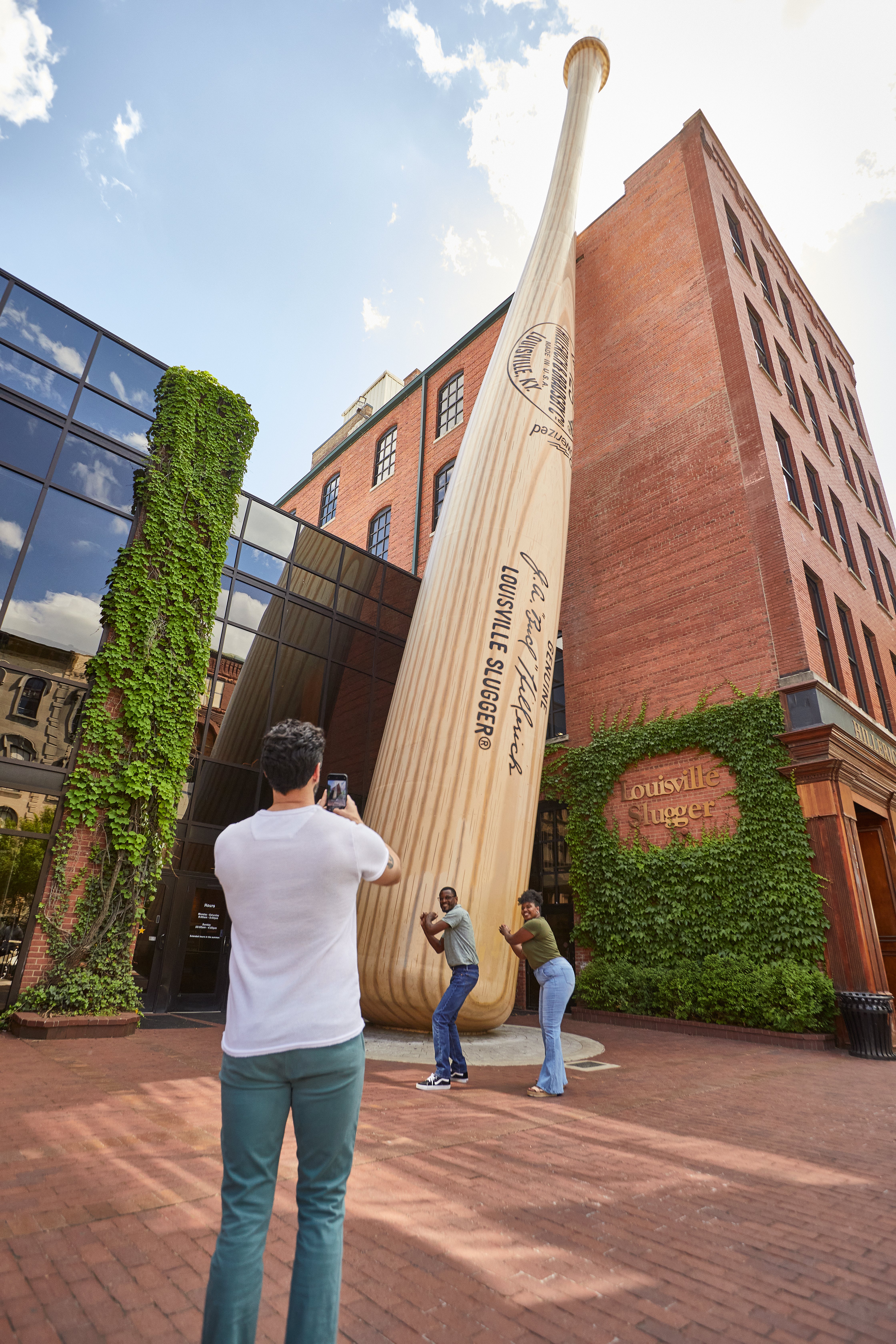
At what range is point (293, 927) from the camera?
192cm

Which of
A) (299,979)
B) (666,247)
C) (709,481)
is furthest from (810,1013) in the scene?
(666,247)

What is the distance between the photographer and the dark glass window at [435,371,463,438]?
68.8 ft

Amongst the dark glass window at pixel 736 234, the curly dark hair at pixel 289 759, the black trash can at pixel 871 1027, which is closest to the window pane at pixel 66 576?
the curly dark hair at pixel 289 759

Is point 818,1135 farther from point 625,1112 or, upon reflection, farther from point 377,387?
point 377,387

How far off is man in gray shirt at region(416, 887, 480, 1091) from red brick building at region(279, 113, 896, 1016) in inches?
259

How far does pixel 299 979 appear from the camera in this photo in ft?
6.18

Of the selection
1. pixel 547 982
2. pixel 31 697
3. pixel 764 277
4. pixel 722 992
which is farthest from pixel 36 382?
pixel 764 277

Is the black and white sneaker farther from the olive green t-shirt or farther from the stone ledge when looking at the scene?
the stone ledge

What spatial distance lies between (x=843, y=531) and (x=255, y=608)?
547 inches

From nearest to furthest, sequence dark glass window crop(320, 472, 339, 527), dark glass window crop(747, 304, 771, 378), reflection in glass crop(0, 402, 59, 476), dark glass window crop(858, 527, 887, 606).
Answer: reflection in glass crop(0, 402, 59, 476) < dark glass window crop(747, 304, 771, 378) < dark glass window crop(858, 527, 887, 606) < dark glass window crop(320, 472, 339, 527)

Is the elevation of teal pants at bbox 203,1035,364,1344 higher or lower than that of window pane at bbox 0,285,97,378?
lower

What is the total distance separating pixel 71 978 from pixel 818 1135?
7.58 meters

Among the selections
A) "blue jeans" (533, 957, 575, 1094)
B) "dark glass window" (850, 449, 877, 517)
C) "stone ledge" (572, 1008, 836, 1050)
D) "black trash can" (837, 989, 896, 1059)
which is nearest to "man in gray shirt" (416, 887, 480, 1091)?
"blue jeans" (533, 957, 575, 1094)

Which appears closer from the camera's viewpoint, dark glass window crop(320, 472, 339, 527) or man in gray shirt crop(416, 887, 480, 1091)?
man in gray shirt crop(416, 887, 480, 1091)
